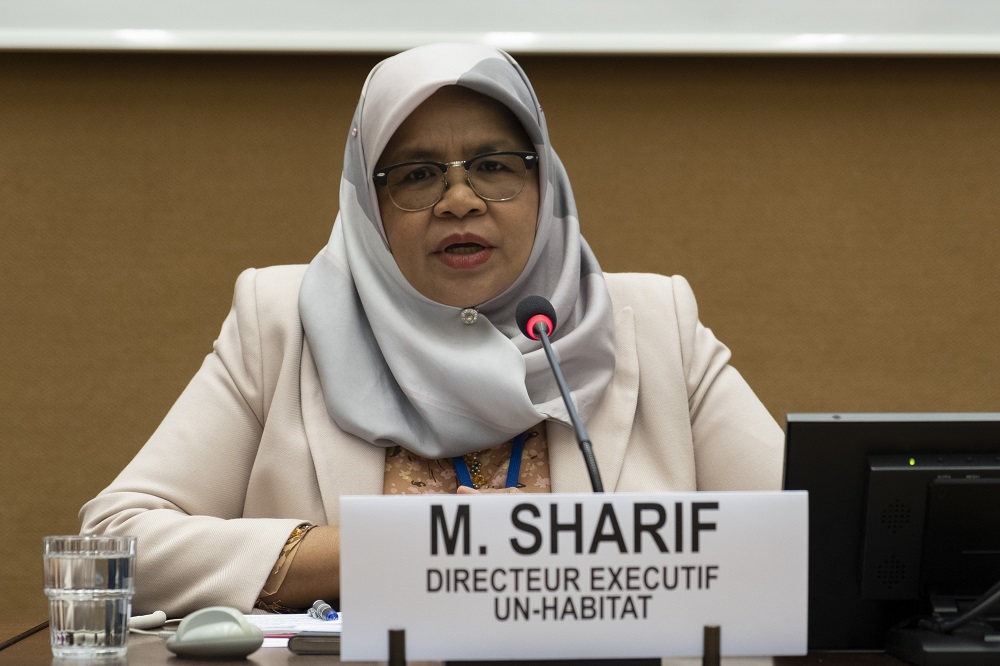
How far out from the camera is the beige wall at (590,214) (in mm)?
2527

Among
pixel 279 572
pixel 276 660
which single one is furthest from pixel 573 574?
pixel 279 572

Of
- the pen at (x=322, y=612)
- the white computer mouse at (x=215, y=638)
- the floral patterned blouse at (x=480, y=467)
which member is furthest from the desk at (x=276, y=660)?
the floral patterned blouse at (x=480, y=467)

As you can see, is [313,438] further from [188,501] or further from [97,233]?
[97,233]

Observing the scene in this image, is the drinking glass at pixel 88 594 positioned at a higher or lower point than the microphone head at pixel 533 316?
lower

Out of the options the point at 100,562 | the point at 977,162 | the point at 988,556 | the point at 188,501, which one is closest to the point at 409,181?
the point at 188,501

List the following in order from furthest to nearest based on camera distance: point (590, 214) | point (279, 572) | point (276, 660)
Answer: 1. point (590, 214)
2. point (279, 572)
3. point (276, 660)

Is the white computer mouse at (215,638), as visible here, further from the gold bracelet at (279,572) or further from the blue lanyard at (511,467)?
the blue lanyard at (511,467)

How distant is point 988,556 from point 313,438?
926 millimetres

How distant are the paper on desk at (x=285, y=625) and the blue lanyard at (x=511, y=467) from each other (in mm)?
353

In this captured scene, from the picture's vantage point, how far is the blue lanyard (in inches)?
63.2

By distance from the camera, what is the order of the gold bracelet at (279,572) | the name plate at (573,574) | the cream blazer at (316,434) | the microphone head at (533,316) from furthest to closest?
the cream blazer at (316,434), the gold bracelet at (279,572), the microphone head at (533,316), the name plate at (573,574)

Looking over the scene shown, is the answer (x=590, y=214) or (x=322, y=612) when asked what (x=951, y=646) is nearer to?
(x=322, y=612)

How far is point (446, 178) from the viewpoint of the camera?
1619mm

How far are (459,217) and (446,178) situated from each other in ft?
0.20
